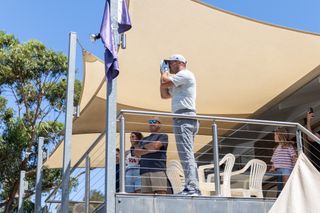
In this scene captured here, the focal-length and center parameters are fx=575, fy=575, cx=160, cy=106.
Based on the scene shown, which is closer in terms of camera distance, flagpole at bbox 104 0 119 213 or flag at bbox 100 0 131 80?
flagpole at bbox 104 0 119 213

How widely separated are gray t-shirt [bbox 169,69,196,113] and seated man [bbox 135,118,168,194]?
22.0 inches

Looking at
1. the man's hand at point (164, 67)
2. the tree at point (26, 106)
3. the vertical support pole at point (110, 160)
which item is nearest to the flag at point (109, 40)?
the vertical support pole at point (110, 160)

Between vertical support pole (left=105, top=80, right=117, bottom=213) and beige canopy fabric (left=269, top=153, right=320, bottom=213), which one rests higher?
vertical support pole (left=105, top=80, right=117, bottom=213)

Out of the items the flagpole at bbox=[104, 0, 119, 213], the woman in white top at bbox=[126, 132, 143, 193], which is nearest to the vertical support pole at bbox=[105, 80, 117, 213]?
the flagpole at bbox=[104, 0, 119, 213]

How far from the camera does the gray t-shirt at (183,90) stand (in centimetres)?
748

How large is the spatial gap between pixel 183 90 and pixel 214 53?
2.40 meters

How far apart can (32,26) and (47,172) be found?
542 centimetres

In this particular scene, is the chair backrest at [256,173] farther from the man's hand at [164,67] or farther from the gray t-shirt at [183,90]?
the man's hand at [164,67]

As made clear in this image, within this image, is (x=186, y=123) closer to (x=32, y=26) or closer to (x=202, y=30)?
(x=202, y=30)

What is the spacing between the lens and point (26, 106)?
1989 cm

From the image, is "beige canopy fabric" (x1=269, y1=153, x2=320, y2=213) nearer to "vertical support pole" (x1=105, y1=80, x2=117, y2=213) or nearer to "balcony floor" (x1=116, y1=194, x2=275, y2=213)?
"balcony floor" (x1=116, y1=194, x2=275, y2=213)

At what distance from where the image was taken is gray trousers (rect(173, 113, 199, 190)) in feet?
23.1

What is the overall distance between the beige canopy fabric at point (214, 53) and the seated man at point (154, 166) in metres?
2.16

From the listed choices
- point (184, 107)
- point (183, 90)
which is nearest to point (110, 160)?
point (184, 107)
